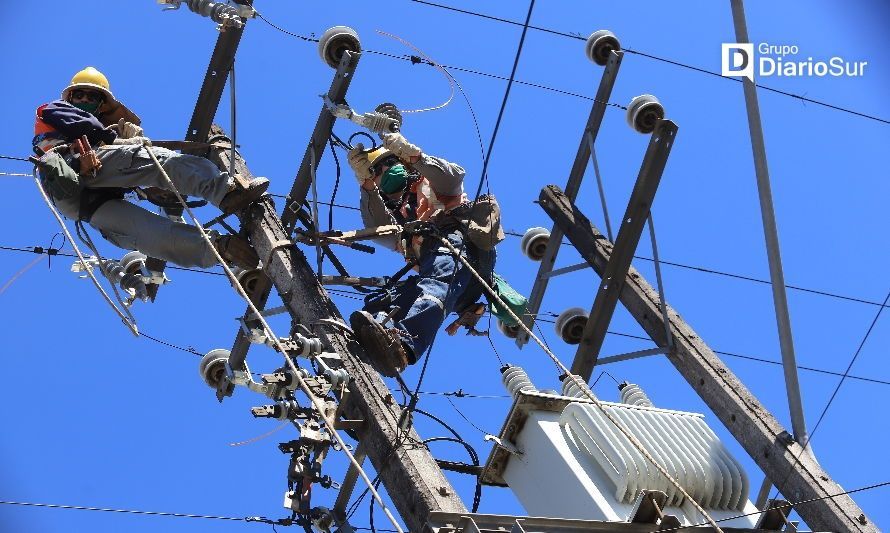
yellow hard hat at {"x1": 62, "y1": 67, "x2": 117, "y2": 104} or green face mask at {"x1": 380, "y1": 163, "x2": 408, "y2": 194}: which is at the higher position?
green face mask at {"x1": 380, "y1": 163, "x2": 408, "y2": 194}

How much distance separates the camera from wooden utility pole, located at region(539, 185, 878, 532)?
7.76m

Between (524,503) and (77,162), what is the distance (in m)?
3.30

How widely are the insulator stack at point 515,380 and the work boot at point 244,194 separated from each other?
1.87 metres

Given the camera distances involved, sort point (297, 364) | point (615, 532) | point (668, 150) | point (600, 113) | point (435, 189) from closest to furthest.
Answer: point (615, 532), point (297, 364), point (435, 189), point (668, 150), point (600, 113)

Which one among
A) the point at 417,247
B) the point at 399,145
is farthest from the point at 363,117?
the point at 417,247

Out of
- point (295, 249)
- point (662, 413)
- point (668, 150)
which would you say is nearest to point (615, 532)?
point (662, 413)

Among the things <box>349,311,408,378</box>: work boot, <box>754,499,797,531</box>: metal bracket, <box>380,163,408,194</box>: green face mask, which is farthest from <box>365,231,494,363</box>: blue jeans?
<box>754,499,797,531</box>: metal bracket

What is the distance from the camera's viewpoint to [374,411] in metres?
6.93

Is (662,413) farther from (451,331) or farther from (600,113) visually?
(600,113)

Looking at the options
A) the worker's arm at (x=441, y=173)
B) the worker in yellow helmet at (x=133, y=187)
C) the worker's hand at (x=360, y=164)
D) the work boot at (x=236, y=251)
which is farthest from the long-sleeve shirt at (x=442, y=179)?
the worker in yellow helmet at (x=133, y=187)

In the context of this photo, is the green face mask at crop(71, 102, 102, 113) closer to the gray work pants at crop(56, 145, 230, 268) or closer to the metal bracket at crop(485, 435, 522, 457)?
the gray work pants at crop(56, 145, 230, 268)

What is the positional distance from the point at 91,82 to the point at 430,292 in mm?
2631

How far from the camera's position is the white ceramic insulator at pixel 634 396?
8.56m

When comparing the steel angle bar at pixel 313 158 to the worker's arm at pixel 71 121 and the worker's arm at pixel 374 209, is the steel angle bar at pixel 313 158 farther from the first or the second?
the worker's arm at pixel 71 121
